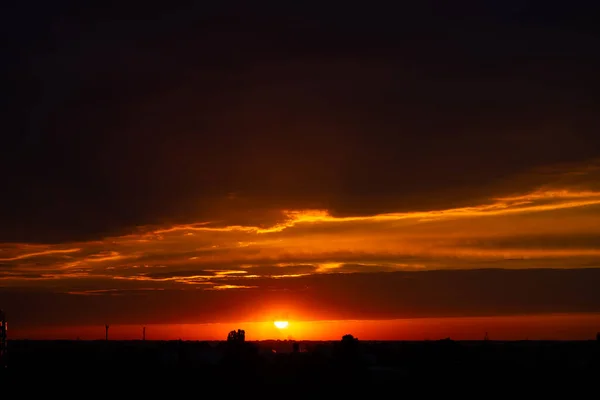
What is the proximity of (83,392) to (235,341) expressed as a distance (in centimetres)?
3776

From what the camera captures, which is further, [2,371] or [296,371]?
[296,371]

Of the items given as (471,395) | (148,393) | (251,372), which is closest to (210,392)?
(148,393)

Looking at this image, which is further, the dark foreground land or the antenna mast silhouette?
the dark foreground land

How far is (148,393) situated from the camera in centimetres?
6881

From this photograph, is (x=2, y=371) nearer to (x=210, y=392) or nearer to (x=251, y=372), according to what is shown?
(x=210, y=392)

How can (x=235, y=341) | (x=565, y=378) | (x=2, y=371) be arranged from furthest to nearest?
1. (x=235, y=341)
2. (x=565, y=378)
3. (x=2, y=371)

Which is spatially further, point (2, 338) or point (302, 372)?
point (302, 372)

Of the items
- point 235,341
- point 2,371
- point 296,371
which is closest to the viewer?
point 2,371

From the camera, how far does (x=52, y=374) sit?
88750 mm

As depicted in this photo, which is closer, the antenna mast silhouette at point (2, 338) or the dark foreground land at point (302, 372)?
the antenna mast silhouette at point (2, 338)

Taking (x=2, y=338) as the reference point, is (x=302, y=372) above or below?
below

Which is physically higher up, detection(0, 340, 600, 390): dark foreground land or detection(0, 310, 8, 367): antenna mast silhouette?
detection(0, 310, 8, 367): antenna mast silhouette

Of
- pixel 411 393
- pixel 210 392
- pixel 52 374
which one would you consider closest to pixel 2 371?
pixel 210 392

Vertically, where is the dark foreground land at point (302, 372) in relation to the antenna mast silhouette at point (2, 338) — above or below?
below
